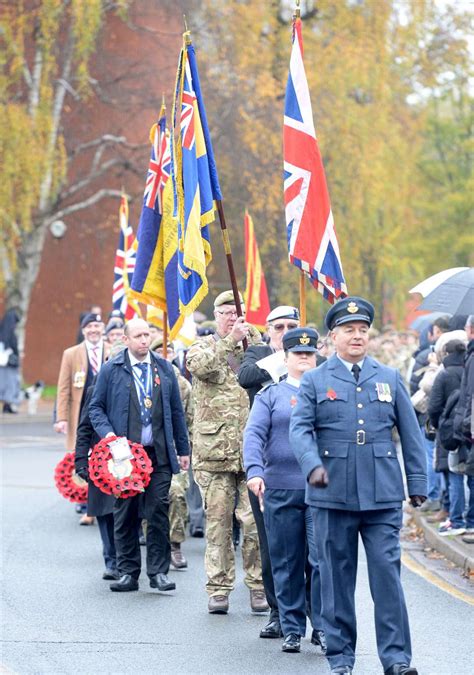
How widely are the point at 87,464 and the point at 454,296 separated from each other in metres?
3.37

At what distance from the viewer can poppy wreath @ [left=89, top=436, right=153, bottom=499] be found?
10297 millimetres

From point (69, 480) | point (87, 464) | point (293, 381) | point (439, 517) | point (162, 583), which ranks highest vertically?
point (293, 381)

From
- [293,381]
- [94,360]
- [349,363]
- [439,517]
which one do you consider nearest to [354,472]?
[349,363]

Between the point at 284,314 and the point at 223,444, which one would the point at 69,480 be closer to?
the point at 223,444

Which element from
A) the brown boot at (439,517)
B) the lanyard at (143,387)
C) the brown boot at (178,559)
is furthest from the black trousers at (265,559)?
the brown boot at (439,517)

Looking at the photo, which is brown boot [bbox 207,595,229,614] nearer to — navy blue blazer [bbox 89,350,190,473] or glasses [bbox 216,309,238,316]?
navy blue blazer [bbox 89,350,190,473]

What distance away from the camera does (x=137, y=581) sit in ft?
34.9

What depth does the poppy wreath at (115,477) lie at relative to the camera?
405 inches

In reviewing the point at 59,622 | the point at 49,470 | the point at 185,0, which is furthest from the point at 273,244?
the point at 59,622

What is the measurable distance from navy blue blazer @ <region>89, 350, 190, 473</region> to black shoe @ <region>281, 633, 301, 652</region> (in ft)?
8.10

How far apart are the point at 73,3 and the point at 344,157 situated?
7.27m

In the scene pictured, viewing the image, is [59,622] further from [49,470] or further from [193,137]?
[49,470]

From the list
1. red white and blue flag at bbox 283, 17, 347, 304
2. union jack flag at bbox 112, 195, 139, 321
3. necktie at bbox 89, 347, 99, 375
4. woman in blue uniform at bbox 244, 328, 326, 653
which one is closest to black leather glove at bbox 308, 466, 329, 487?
woman in blue uniform at bbox 244, 328, 326, 653

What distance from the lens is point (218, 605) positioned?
9.60m
